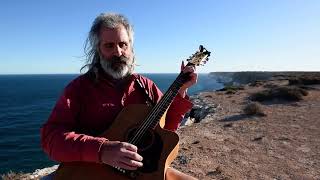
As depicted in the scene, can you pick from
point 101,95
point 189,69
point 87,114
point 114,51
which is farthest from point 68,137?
point 189,69

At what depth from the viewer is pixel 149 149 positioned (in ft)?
9.98

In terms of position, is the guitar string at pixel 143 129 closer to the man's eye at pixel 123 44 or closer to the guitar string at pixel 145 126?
the guitar string at pixel 145 126

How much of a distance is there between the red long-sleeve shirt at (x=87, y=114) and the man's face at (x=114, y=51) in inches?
4.0

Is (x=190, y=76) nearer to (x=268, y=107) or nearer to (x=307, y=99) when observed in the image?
(x=268, y=107)

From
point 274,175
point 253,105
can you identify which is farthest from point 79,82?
point 253,105

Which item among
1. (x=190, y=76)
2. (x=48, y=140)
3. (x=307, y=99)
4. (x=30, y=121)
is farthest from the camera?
(x=30, y=121)

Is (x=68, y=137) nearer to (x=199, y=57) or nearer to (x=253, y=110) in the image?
(x=199, y=57)

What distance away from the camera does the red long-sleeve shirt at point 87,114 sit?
9.15ft

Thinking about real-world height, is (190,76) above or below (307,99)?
above

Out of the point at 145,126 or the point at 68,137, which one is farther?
the point at 145,126

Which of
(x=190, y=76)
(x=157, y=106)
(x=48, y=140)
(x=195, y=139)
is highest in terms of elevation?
(x=190, y=76)

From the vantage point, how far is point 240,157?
11.4 meters

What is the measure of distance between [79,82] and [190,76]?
0.99 meters

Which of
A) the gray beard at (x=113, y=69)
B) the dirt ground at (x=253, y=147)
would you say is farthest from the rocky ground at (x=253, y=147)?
the gray beard at (x=113, y=69)
